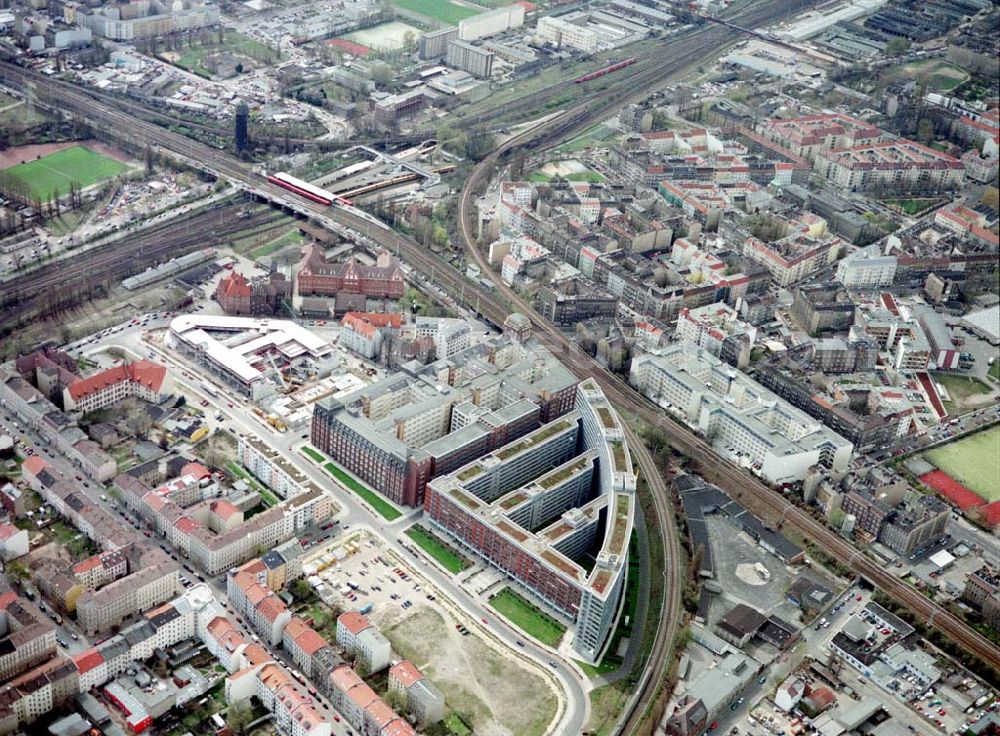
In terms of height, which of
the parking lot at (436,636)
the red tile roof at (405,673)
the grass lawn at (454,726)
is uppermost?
the red tile roof at (405,673)

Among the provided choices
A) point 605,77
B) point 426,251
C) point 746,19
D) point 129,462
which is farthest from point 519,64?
point 129,462

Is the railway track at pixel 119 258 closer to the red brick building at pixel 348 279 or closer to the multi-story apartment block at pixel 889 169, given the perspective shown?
the red brick building at pixel 348 279

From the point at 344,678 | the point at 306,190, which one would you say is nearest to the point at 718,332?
the point at 306,190

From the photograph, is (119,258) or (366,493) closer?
(366,493)

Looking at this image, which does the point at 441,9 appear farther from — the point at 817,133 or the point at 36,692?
the point at 36,692

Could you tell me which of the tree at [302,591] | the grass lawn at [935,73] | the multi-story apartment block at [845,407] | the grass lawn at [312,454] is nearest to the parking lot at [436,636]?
the tree at [302,591]

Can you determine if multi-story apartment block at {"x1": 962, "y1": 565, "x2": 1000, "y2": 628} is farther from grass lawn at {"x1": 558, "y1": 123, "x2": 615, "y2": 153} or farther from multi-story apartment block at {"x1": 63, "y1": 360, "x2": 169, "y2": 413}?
grass lawn at {"x1": 558, "y1": 123, "x2": 615, "y2": 153}
